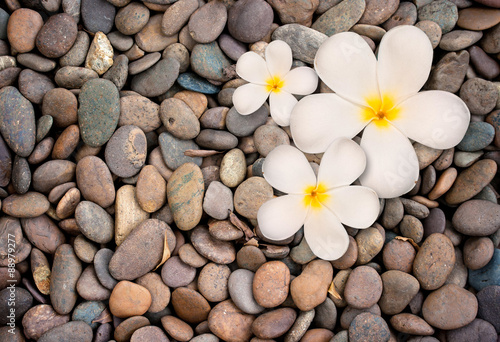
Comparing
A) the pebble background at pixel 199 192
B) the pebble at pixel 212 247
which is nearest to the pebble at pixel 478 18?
the pebble background at pixel 199 192

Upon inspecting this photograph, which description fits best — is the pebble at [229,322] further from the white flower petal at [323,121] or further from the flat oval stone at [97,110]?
the flat oval stone at [97,110]

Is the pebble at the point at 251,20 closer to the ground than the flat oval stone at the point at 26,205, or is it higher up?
higher up

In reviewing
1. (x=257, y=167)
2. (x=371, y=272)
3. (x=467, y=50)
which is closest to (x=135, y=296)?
(x=257, y=167)

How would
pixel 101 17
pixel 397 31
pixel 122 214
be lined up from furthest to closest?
1. pixel 101 17
2. pixel 122 214
3. pixel 397 31

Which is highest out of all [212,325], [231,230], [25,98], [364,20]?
[364,20]

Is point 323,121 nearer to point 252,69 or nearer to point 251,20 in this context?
point 252,69

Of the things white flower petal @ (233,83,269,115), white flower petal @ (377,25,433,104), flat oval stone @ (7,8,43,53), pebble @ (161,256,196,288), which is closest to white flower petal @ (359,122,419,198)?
white flower petal @ (377,25,433,104)

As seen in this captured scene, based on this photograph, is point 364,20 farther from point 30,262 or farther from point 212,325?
point 30,262
